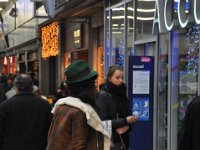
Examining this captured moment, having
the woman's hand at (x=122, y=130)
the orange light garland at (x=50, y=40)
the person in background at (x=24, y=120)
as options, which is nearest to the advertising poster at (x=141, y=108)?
the woman's hand at (x=122, y=130)

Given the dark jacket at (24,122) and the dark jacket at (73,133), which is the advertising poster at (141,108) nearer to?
the dark jacket at (24,122)

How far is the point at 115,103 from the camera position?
616 cm

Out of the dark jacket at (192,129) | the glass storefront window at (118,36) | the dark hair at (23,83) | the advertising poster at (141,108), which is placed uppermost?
the glass storefront window at (118,36)

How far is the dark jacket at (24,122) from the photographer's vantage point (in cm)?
535

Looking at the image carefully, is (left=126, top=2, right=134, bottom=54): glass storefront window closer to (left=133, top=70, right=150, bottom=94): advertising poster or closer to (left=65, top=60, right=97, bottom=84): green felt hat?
(left=133, top=70, right=150, bottom=94): advertising poster

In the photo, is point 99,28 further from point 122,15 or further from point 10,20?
point 10,20

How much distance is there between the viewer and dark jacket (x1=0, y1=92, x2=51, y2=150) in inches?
211

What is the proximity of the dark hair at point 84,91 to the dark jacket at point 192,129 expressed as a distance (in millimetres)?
1007

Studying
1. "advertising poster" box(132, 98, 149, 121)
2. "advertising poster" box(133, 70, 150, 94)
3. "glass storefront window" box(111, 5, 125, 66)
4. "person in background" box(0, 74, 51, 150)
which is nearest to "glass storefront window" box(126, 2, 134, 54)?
"glass storefront window" box(111, 5, 125, 66)

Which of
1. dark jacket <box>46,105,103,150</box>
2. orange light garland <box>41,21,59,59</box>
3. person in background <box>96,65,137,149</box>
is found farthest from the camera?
orange light garland <box>41,21,59,59</box>

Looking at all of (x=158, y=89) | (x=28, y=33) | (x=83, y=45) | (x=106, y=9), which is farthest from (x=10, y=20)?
(x=158, y=89)

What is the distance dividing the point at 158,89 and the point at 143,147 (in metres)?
1.17

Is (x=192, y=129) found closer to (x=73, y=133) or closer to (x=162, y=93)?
(x=73, y=133)

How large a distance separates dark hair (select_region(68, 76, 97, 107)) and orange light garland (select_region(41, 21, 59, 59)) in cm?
1527
